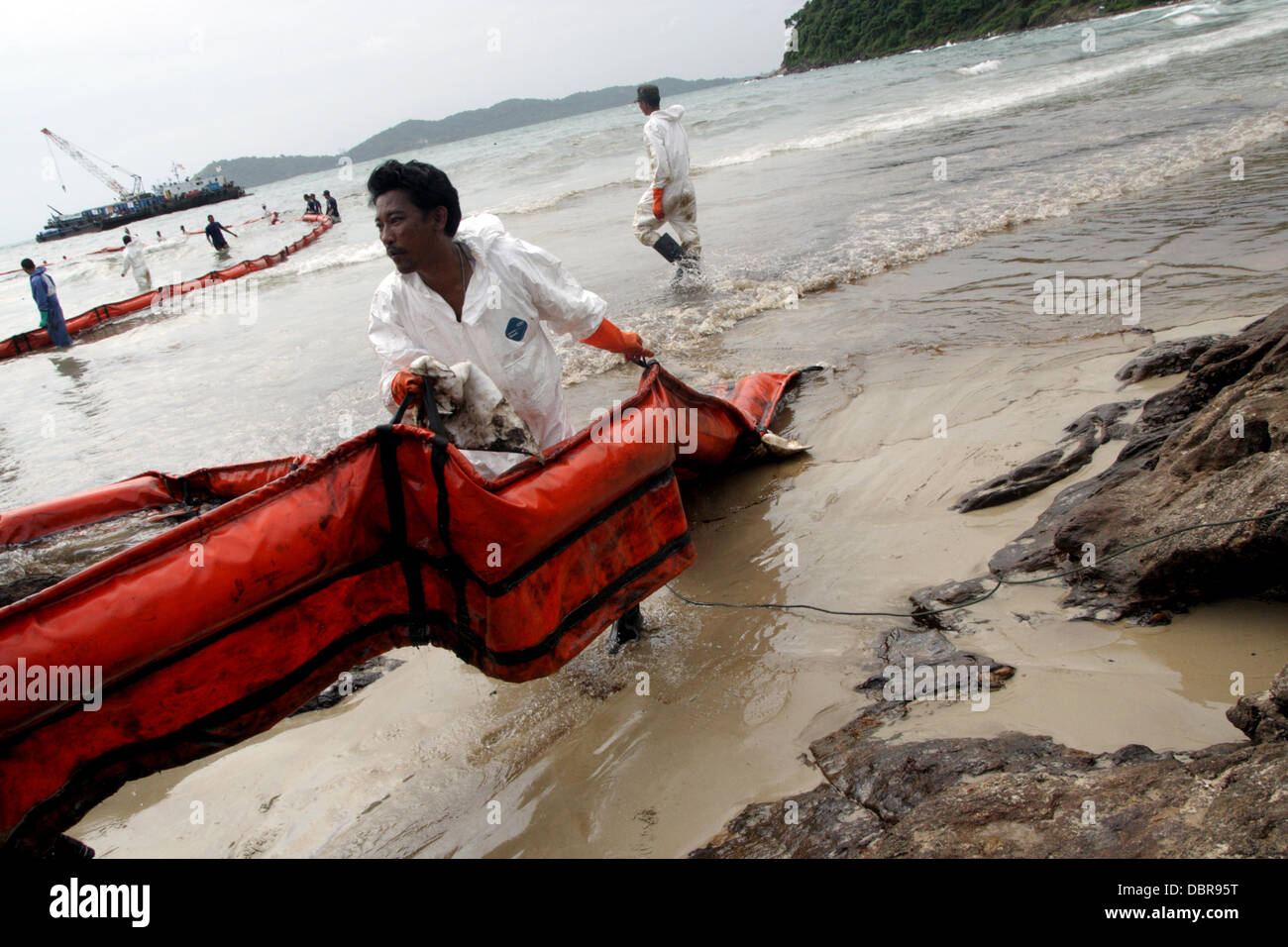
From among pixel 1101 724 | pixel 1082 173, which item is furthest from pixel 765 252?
pixel 1101 724

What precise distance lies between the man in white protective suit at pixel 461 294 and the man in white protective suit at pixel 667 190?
5.86 metres

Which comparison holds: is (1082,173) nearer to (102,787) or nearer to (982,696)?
(982,696)

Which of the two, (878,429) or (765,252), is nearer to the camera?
(878,429)

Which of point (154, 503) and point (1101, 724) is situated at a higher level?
point (154, 503)

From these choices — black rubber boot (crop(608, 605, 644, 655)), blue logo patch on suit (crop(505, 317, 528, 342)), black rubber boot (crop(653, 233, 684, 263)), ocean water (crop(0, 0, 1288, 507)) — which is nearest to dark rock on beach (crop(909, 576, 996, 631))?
black rubber boot (crop(608, 605, 644, 655))

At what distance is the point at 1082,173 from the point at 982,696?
9.26 meters

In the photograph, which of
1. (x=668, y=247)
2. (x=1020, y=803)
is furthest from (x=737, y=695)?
(x=668, y=247)

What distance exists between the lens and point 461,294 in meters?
2.74

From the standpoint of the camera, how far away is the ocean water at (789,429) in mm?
2248

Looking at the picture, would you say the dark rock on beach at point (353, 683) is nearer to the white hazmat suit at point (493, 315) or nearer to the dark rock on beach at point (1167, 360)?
the white hazmat suit at point (493, 315)

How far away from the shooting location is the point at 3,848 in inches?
69.7

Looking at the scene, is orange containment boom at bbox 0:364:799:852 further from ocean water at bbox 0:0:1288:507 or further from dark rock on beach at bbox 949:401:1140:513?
ocean water at bbox 0:0:1288:507

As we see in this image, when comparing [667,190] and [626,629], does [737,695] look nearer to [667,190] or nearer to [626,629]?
[626,629]

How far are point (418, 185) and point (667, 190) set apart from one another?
6.34m
